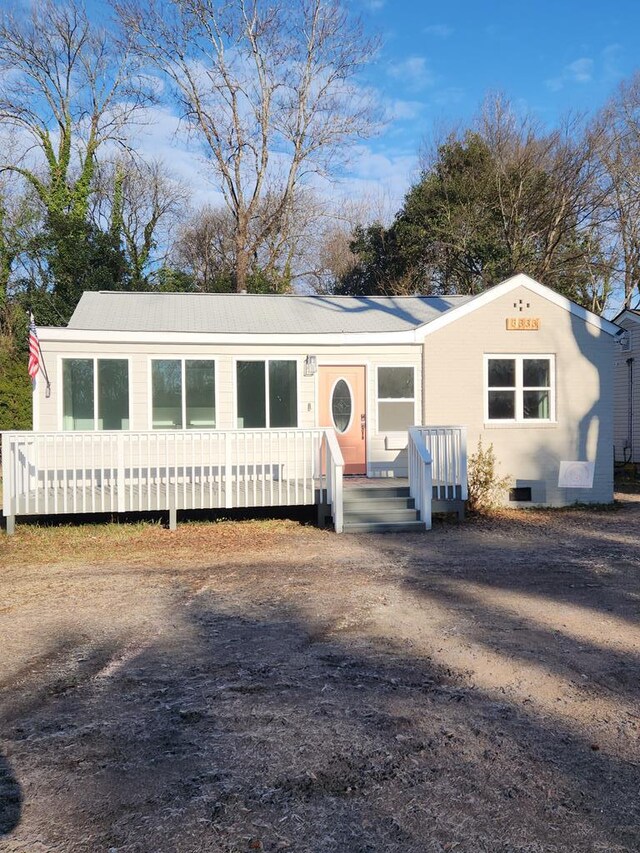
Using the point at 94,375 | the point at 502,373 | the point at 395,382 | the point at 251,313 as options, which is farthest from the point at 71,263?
the point at 502,373

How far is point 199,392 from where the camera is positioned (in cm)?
1066

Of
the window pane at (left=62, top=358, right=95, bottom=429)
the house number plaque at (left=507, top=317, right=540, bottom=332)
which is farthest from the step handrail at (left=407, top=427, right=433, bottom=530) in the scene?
the window pane at (left=62, top=358, right=95, bottom=429)

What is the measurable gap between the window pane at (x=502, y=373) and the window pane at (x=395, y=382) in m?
1.43

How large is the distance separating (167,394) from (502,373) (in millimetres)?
5806

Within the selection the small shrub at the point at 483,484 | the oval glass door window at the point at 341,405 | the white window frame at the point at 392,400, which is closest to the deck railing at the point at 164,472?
the oval glass door window at the point at 341,405

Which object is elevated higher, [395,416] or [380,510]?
[395,416]

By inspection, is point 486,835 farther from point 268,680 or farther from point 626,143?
point 626,143

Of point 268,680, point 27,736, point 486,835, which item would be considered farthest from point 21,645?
point 486,835

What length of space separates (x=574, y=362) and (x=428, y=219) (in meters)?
12.8

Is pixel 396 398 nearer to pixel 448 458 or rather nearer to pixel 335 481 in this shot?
pixel 448 458

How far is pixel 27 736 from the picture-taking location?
312 centimetres

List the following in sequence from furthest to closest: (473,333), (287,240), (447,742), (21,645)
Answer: (287,240) < (473,333) < (21,645) < (447,742)

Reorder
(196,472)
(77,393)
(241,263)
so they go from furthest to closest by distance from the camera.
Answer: (241,263) → (77,393) → (196,472)

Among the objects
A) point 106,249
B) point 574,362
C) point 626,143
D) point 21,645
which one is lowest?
point 21,645
